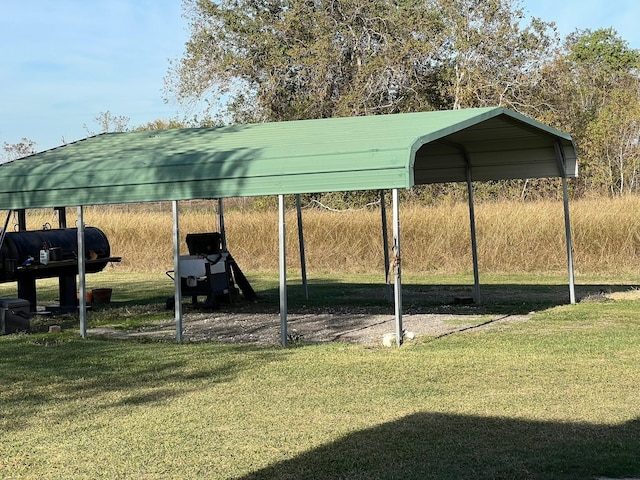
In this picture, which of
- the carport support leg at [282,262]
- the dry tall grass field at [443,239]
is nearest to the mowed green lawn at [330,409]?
the carport support leg at [282,262]

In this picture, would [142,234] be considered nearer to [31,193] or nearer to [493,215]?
[493,215]

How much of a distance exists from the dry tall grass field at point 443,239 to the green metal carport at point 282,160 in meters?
5.90

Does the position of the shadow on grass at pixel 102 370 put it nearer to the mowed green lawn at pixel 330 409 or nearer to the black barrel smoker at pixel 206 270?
the mowed green lawn at pixel 330 409

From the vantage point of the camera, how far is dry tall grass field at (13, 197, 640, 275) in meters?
20.2

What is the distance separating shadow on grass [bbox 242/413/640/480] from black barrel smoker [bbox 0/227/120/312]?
8596 millimetres

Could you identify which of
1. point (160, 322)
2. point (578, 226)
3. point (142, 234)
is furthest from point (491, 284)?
point (142, 234)

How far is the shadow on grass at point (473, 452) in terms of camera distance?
5.66 metres

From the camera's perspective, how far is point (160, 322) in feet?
45.4

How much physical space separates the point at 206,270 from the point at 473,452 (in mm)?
9013

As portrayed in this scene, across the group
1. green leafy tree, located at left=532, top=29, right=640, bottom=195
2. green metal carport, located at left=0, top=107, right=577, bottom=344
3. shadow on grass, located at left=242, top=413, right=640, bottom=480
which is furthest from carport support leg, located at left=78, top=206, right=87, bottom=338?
green leafy tree, located at left=532, top=29, right=640, bottom=195

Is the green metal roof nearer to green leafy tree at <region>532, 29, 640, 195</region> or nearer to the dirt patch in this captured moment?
the dirt patch

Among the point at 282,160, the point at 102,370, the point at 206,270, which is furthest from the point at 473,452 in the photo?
the point at 206,270

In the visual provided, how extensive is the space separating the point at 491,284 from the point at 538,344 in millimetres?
8173

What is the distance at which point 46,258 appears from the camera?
1408cm
